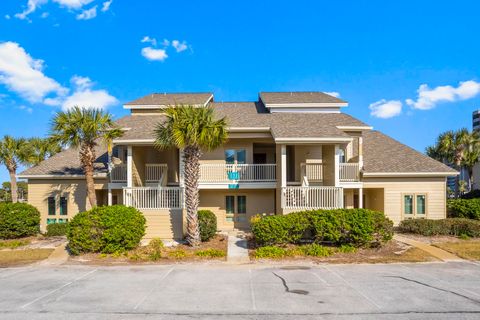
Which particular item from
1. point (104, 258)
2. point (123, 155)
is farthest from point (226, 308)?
point (123, 155)

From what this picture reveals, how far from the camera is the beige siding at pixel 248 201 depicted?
19625mm

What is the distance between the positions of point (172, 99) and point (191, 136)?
10.8 m

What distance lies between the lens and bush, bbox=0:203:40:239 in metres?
16.9

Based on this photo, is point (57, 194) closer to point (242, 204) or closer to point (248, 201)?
point (242, 204)

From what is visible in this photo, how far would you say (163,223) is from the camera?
648 inches

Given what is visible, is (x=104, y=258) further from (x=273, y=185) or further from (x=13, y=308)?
(x=273, y=185)

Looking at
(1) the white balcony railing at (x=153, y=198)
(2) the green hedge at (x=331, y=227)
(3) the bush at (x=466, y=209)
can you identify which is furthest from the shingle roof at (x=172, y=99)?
(3) the bush at (x=466, y=209)

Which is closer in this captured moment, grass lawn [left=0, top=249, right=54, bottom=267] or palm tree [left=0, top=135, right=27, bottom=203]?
grass lawn [left=0, top=249, right=54, bottom=267]

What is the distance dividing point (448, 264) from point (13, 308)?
13888 millimetres

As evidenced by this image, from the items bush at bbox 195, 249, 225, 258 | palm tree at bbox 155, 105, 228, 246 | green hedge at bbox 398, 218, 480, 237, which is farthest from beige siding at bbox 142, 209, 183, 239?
green hedge at bbox 398, 218, 480, 237

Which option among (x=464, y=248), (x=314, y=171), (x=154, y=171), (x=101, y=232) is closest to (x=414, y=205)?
(x=464, y=248)

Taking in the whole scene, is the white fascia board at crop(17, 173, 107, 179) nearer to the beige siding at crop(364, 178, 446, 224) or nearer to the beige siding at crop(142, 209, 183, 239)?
the beige siding at crop(142, 209, 183, 239)

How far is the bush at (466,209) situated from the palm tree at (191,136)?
1552 cm

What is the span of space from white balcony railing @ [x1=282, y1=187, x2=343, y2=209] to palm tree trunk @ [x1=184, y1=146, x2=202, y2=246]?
181 inches
